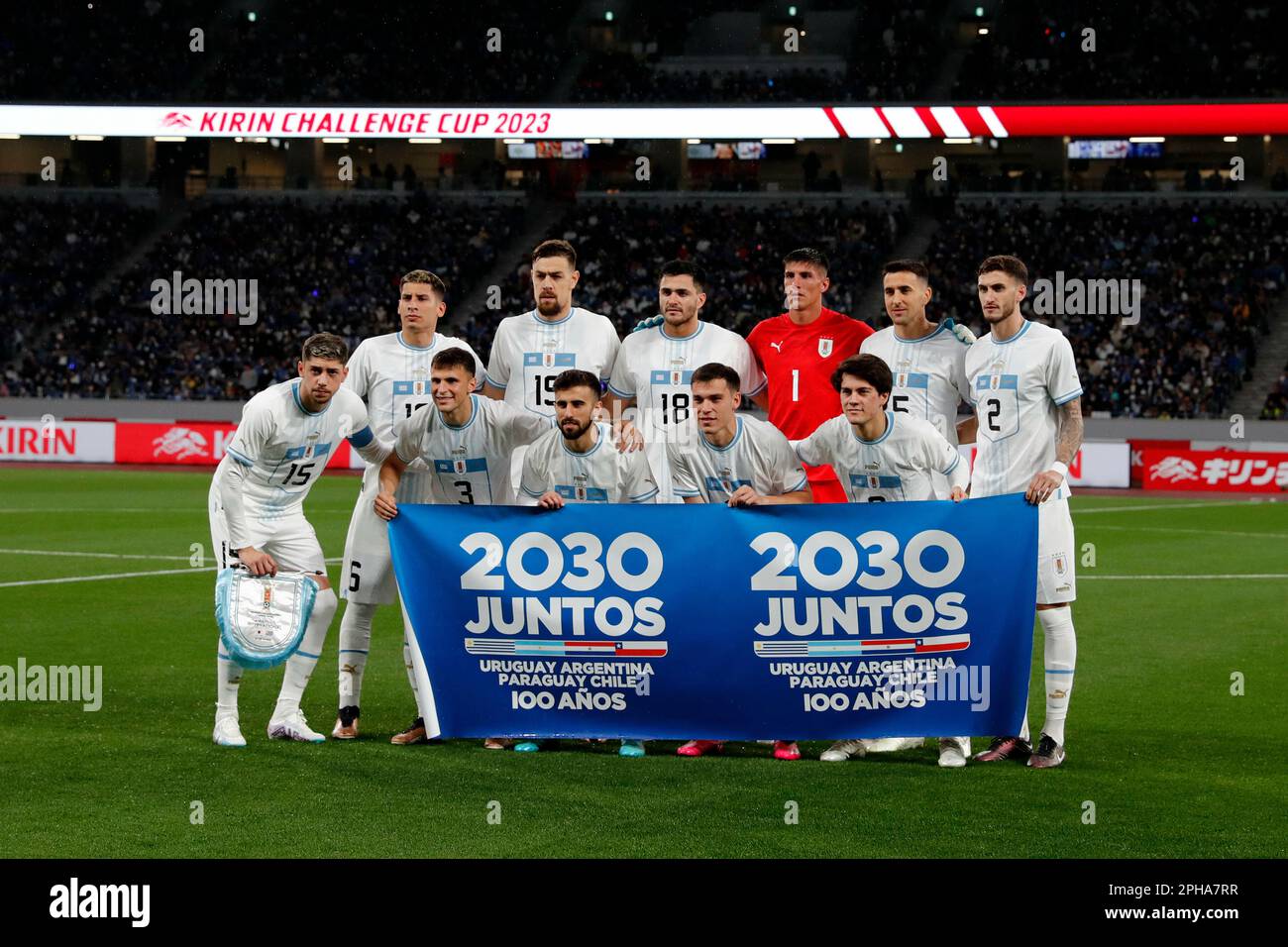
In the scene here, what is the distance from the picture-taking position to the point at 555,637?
7668 millimetres

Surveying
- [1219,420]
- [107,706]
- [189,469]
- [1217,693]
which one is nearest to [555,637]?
[107,706]

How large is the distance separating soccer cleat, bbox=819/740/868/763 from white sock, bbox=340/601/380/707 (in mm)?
2497

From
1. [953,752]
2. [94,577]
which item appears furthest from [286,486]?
[94,577]

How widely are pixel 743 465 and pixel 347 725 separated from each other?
2517mm

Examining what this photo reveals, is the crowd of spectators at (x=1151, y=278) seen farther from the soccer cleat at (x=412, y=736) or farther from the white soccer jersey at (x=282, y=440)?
the soccer cleat at (x=412, y=736)

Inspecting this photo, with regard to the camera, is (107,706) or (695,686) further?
(107,706)

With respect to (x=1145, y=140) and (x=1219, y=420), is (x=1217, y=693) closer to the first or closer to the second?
(x=1219, y=420)

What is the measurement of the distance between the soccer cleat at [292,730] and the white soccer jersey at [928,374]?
137 inches

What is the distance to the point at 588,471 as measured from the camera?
799 cm

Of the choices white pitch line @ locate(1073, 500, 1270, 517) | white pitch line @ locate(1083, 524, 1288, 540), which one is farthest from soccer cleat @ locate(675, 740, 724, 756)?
white pitch line @ locate(1073, 500, 1270, 517)

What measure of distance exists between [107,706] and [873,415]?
476cm

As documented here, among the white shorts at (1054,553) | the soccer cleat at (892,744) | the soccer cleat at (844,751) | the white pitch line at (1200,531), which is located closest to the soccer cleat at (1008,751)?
the soccer cleat at (892,744)

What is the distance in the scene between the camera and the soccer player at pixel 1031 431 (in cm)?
783

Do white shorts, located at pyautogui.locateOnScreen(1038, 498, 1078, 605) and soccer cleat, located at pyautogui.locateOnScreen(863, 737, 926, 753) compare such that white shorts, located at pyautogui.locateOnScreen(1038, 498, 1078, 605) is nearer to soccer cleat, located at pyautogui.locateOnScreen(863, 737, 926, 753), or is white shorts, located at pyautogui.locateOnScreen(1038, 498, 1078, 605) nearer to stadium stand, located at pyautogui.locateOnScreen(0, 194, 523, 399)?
soccer cleat, located at pyautogui.locateOnScreen(863, 737, 926, 753)
